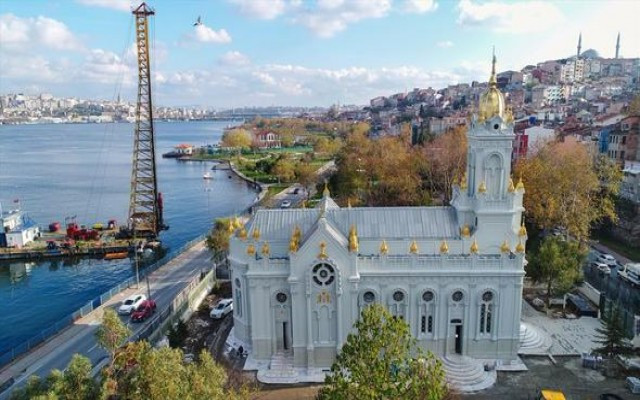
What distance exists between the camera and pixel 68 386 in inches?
536

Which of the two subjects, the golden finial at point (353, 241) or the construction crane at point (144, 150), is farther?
the construction crane at point (144, 150)

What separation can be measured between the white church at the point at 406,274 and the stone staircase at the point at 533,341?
1.49m

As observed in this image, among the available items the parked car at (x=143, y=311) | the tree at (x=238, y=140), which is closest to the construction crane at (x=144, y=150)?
the parked car at (x=143, y=311)

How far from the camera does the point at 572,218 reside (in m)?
40.8

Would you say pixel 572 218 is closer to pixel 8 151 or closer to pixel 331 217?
pixel 331 217

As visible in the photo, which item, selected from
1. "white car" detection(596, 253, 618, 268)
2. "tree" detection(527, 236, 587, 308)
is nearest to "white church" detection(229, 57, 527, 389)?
"tree" detection(527, 236, 587, 308)

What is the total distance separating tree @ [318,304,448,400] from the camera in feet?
50.7

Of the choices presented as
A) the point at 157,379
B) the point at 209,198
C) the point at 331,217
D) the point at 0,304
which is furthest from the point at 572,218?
the point at 209,198

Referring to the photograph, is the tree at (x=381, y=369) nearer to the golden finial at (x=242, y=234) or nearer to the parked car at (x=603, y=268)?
the golden finial at (x=242, y=234)

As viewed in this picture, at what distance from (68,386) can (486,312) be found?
64.7ft

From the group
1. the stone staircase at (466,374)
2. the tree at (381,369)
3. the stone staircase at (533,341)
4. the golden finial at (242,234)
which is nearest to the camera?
the tree at (381,369)

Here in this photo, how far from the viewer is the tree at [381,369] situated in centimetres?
1546

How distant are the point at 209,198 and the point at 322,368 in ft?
191

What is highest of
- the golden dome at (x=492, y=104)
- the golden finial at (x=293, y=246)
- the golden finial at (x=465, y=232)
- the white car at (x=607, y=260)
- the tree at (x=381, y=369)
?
the golden dome at (x=492, y=104)
